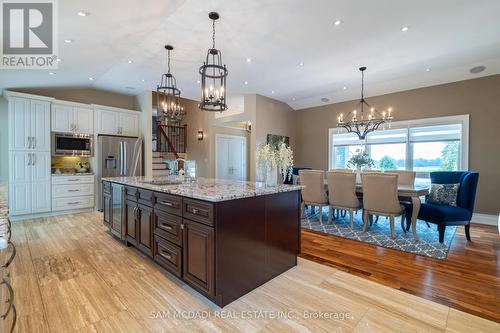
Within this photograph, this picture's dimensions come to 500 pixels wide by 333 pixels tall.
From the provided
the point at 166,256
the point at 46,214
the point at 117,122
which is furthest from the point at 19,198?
the point at 166,256

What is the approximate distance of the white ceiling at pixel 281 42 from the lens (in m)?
2.76

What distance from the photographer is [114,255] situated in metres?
2.99

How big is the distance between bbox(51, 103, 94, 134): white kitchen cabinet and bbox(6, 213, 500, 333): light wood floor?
3.30m

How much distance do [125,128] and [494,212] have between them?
8.58 metres

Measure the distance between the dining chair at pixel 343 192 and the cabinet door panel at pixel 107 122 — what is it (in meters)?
5.29

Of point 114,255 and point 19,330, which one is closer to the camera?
point 19,330

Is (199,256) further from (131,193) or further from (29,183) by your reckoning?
(29,183)

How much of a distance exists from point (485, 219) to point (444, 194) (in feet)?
6.53

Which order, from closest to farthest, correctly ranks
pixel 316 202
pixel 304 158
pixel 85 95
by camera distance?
1. pixel 316 202
2. pixel 85 95
3. pixel 304 158

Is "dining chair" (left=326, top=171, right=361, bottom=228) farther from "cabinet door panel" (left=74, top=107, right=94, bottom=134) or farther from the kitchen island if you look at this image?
"cabinet door panel" (left=74, top=107, right=94, bottom=134)

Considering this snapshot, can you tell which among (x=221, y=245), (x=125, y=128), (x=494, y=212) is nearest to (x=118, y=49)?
(x=125, y=128)

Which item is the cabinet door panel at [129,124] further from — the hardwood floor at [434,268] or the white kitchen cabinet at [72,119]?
the hardwood floor at [434,268]

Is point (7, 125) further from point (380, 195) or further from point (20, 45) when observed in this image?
point (380, 195)

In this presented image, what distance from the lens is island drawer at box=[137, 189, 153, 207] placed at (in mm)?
2588
